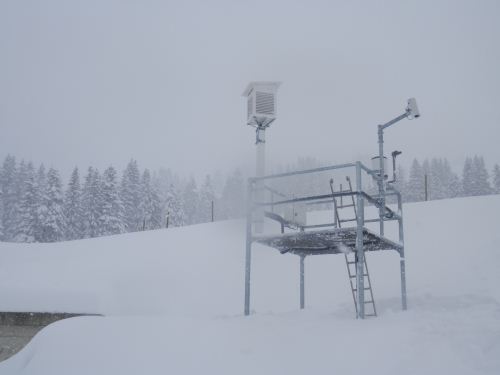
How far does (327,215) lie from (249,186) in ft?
55.7

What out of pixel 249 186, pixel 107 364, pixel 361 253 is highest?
pixel 249 186

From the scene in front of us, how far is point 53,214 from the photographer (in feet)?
159

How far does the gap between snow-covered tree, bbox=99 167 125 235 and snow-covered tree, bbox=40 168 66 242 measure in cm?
427

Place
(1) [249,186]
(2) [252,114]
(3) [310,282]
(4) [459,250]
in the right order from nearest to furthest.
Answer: (1) [249,186] → (2) [252,114] → (4) [459,250] → (3) [310,282]

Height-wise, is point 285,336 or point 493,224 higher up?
point 493,224

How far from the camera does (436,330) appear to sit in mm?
8273

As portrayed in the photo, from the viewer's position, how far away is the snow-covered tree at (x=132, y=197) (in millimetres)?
57381

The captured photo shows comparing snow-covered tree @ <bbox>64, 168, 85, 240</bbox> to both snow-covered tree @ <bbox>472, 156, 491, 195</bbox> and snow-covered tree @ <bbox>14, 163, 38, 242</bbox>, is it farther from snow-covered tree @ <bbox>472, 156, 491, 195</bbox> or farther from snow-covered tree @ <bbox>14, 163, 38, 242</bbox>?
snow-covered tree @ <bbox>472, 156, 491, 195</bbox>

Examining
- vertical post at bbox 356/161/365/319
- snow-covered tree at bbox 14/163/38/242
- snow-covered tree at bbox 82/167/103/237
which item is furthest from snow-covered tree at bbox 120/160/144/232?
vertical post at bbox 356/161/365/319

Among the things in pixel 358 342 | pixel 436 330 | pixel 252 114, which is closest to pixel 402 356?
pixel 358 342

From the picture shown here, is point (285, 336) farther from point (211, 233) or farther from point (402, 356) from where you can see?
point (211, 233)

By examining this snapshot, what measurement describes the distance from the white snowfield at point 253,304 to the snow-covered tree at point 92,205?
935 inches

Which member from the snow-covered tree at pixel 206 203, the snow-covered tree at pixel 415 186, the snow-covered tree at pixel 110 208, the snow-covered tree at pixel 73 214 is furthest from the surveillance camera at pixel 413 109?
the snow-covered tree at pixel 206 203

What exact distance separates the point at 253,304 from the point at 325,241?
29.1 ft
